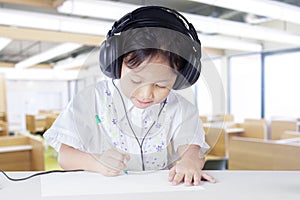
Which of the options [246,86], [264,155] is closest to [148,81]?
[264,155]

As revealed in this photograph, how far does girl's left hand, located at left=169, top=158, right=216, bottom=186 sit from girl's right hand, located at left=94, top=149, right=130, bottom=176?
11 centimetres

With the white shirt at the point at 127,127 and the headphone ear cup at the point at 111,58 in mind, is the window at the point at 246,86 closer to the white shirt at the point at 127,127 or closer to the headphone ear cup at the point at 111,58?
the white shirt at the point at 127,127

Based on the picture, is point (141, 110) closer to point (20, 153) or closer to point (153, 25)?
point (153, 25)

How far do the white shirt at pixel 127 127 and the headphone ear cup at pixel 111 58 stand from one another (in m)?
0.03

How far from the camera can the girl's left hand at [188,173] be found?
0.63m

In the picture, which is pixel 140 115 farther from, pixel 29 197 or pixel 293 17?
pixel 293 17

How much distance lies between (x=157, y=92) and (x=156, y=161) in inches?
8.0

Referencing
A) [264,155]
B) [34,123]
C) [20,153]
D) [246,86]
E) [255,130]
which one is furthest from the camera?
[34,123]

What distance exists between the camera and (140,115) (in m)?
0.61

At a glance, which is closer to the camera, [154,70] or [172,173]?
[154,70]

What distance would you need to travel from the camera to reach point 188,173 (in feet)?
2.12

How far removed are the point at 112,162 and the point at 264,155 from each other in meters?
2.04

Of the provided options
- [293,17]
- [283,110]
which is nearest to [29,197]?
[293,17]

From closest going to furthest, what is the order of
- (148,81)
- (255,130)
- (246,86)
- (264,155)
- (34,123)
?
(148,81), (264,155), (255,130), (246,86), (34,123)
